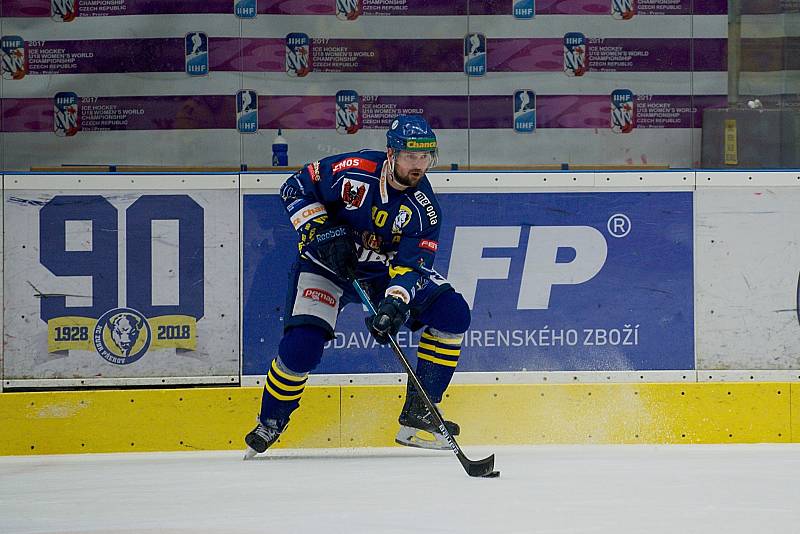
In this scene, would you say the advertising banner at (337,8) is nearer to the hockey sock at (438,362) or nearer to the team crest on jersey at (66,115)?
the team crest on jersey at (66,115)

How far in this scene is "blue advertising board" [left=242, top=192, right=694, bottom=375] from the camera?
16.3 feet

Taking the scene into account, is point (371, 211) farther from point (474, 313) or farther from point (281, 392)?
point (474, 313)

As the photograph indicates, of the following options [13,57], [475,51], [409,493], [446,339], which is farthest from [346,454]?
[13,57]

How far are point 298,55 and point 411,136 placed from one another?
139 centimetres

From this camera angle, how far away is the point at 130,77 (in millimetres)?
5348

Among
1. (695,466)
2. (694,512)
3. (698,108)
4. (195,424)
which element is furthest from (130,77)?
(694,512)

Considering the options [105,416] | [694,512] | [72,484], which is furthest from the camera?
[105,416]

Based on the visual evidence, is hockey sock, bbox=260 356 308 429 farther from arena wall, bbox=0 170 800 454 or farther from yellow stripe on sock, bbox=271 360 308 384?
arena wall, bbox=0 170 800 454

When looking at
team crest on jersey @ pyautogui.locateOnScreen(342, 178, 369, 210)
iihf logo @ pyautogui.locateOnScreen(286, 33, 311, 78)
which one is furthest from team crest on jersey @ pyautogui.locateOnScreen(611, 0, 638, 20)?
team crest on jersey @ pyautogui.locateOnScreen(342, 178, 369, 210)

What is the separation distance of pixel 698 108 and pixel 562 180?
0.75 meters

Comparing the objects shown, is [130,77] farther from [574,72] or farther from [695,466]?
[695,466]

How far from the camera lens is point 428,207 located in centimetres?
427

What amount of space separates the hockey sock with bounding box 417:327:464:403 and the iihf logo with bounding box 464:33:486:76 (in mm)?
1506

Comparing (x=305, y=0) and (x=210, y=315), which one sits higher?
(x=305, y=0)
